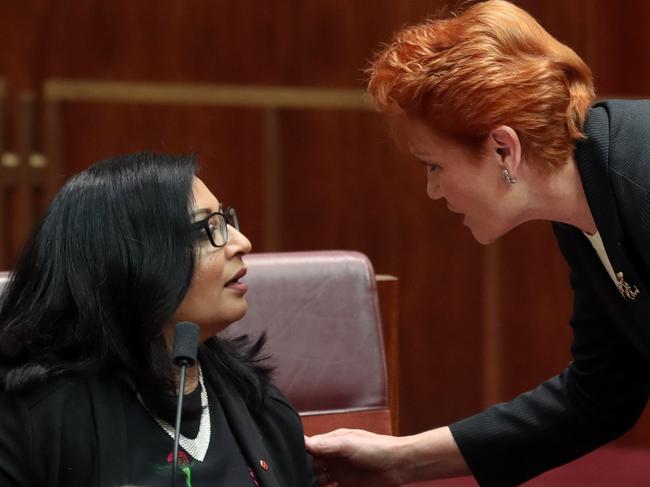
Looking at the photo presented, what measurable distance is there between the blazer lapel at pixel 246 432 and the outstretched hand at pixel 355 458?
0.11 meters

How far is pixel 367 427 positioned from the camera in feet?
6.24

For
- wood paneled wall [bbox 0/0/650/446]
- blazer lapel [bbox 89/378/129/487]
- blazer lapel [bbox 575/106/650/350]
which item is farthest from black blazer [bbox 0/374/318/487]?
wood paneled wall [bbox 0/0/650/446]

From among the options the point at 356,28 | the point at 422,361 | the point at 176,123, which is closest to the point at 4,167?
the point at 176,123

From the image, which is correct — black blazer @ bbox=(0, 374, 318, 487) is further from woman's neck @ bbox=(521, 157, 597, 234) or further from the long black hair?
woman's neck @ bbox=(521, 157, 597, 234)

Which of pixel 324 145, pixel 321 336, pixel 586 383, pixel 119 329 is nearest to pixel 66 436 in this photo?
pixel 119 329

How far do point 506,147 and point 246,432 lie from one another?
0.51 metres

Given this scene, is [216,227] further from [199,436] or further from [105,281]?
[199,436]

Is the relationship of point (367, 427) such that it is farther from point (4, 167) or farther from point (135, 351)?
point (4, 167)

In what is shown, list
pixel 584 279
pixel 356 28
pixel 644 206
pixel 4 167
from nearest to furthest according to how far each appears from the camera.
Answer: pixel 644 206 < pixel 584 279 < pixel 4 167 < pixel 356 28

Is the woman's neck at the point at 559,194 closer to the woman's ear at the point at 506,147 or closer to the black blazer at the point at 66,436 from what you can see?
the woman's ear at the point at 506,147

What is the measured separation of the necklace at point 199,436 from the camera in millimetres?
1537

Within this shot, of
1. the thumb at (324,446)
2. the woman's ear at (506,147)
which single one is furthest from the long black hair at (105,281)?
the woman's ear at (506,147)

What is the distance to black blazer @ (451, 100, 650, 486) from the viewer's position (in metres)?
1.58

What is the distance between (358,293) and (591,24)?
174 centimetres
